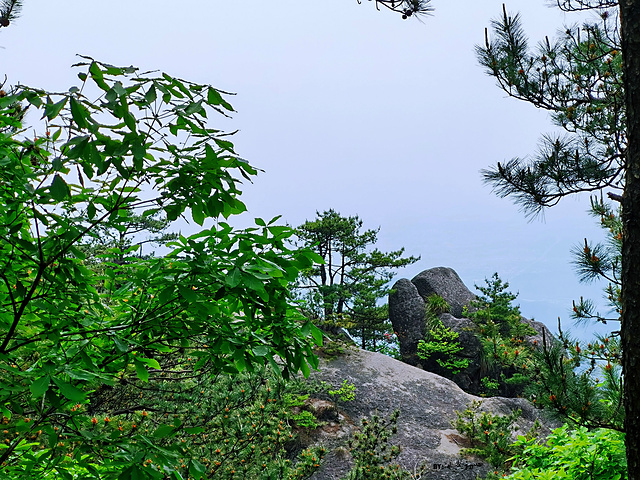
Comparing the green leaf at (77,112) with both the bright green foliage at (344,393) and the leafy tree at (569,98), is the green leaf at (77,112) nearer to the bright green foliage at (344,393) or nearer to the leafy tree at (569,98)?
the leafy tree at (569,98)

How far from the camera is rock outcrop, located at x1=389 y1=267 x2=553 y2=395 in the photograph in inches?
514

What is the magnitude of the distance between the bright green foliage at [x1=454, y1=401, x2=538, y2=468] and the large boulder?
0.23 metres

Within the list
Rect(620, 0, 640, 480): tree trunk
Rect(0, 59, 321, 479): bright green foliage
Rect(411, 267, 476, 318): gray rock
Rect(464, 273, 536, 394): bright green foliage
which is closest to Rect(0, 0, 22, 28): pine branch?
Rect(0, 59, 321, 479): bright green foliage

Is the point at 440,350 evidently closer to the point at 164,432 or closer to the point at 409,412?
the point at 409,412

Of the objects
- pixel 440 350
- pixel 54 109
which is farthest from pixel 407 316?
pixel 54 109

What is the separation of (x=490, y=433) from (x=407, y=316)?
824cm

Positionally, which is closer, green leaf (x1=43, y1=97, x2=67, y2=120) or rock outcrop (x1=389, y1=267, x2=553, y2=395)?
green leaf (x1=43, y1=97, x2=67, y2=120)

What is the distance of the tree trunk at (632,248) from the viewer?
103 inches

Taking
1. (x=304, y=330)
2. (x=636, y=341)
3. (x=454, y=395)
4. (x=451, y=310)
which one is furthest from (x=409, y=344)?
(x=304, y=330)

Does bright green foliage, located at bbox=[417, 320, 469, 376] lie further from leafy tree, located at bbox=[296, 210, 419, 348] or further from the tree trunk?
the tree trunk

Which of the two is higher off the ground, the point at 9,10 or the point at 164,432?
the point at 9,10

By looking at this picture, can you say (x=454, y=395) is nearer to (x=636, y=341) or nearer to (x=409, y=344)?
(x=409, y=344)

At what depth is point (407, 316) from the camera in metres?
14.3

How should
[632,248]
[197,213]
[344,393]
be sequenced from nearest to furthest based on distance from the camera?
[197,213] → [632,248] → [344,393]
